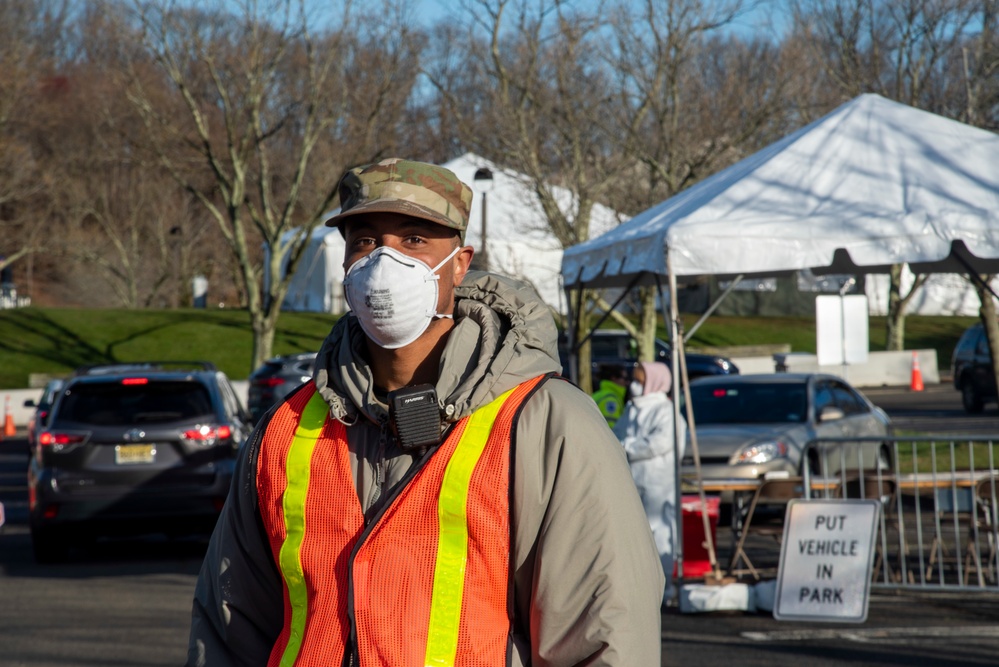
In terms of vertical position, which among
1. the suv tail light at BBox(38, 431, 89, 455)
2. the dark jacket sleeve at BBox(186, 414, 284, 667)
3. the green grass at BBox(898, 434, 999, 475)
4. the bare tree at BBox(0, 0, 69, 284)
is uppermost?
the bare tree at BBox(0, 0, 69, 284)

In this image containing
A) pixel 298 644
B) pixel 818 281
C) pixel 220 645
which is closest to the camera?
pixel 298 644

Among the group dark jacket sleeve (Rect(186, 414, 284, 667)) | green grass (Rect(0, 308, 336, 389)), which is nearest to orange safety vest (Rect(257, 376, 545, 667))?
dark jacket sleeve (Rect(186, 414, 284, 667))

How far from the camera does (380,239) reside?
2639 mm

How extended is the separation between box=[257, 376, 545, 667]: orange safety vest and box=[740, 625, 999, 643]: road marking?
20.0 feet

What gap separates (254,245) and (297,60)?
87.1 feet

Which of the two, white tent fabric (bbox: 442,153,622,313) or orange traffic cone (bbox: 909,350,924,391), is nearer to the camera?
white tent fabric (bbox: 442,153,622,313)

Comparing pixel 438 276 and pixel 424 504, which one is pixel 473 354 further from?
pixel 424 504

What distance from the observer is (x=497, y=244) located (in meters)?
41.5

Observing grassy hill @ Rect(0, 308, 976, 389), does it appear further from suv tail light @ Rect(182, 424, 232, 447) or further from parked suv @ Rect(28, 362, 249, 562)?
suv tail light @ Rect(182, 424, 232, 447)

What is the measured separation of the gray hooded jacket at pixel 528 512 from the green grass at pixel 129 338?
3585 cm

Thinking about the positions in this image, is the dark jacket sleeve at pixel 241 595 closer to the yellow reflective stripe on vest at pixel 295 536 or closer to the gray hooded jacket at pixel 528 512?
the gray hooded jacket at pixel 528 512

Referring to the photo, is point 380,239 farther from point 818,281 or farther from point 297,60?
point 818,281

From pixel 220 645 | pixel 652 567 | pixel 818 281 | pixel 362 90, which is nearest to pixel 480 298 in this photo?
pixel 652 567

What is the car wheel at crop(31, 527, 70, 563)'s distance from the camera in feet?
37.2
